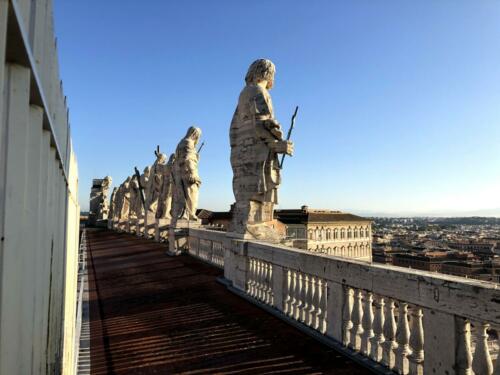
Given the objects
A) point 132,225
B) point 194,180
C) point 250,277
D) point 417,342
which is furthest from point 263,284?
point 132,225

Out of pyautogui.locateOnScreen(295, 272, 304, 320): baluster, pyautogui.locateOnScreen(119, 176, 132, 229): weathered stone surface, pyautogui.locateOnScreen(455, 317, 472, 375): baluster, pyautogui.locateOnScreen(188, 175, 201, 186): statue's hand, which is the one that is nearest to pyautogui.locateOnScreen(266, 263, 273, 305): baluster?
pyautogui.locateOnScreen(295, 272, 304, 320): baluster

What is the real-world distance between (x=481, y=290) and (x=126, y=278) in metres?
7.88

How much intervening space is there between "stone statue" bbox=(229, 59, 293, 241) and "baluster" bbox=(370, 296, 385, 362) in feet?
12.0

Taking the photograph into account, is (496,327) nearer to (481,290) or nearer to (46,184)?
(481,290)

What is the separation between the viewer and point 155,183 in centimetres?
2008

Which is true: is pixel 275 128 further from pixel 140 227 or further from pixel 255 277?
pixel 140 227

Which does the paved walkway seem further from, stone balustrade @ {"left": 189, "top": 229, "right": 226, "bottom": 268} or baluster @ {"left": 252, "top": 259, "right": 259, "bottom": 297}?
stone balustrade @ {"left": 189, "top": 229, "right": 226, "bottom": 268}

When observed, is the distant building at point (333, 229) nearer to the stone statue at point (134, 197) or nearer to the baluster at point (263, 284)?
the stone statue at point (134, 197)

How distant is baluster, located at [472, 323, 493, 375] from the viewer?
105 inches

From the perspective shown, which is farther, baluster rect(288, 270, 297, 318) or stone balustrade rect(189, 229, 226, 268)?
stone balustrade rect(189, 229, 226, 268)

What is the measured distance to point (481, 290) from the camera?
2648 millimetres

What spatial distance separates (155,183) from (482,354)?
1880 cm

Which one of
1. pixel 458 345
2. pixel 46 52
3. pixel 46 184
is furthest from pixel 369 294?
pixel 46 52

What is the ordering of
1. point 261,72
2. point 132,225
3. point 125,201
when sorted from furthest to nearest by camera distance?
point 125,201 < point 132,225 < point 261,72
